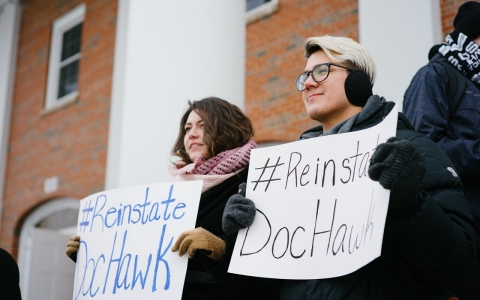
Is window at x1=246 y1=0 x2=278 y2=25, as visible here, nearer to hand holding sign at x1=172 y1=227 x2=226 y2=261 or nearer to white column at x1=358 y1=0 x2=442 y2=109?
white column at x1=358 y1=0 x2=442 y2=109

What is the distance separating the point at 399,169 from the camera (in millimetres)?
1542

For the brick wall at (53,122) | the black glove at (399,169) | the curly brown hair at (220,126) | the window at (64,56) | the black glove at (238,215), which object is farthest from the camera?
the window at (64,56)

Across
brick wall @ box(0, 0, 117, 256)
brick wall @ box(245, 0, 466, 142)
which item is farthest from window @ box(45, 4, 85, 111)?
brick wall @ box(245, 0, 466, 142)

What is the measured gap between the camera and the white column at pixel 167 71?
3.50m

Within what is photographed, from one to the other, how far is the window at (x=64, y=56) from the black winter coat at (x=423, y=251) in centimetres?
882

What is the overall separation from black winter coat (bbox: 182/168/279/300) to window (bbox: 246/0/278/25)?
5039 mm

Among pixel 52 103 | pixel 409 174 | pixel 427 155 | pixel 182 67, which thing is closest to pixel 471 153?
pixel 427 155

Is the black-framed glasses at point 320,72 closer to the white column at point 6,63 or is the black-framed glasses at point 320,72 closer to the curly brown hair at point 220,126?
the curly brown hair at point 220,126

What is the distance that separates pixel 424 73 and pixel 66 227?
775 centimetres

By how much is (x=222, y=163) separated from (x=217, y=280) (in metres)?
0.59

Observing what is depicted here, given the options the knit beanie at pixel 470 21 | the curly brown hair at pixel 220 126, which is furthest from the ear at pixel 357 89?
the knit beanie at pixel 470 21

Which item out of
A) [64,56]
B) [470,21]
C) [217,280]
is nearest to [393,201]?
→ [217,280]

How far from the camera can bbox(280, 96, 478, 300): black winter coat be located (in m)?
1.64

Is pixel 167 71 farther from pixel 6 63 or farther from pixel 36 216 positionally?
pixel 6 63
